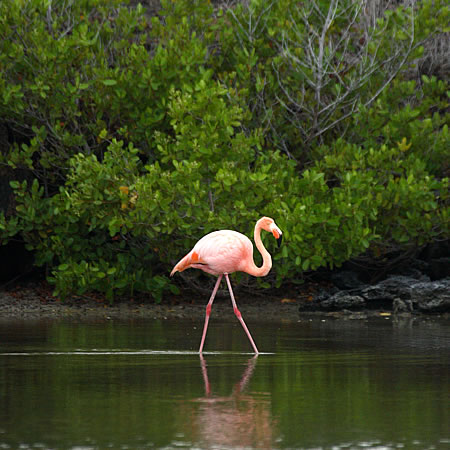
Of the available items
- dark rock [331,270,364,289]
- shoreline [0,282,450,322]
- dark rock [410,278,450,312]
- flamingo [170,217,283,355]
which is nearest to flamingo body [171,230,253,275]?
flamingo [170,217,283,355]

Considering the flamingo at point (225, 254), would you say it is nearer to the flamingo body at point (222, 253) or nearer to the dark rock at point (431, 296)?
the flamingo body at point (222, 253)

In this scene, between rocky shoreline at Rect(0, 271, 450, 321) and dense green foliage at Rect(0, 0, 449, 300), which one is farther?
dense green foliage at Rect(0, 0, 449, 300)

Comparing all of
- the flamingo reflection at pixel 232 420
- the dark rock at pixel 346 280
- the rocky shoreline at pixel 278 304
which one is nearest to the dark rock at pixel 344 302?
the rocky shoreline at pixel 278 304

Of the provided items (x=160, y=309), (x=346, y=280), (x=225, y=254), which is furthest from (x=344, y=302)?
(x=225, y=254)

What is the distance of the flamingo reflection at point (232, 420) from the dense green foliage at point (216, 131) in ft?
28.5

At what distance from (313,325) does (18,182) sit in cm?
633

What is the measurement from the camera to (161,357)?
37.0ft

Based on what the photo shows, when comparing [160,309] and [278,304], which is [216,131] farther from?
[278,304]

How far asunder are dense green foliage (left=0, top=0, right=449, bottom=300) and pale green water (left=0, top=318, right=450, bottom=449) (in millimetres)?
3642

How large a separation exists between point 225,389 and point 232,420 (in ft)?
5.08

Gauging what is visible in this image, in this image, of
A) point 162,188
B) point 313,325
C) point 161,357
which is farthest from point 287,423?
point 162,188

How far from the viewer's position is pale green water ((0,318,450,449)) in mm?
6836

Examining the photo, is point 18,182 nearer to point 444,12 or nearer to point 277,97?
point 277,97

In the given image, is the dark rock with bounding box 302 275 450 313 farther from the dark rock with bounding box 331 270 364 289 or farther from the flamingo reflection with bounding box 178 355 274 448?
the flamingo reflection with bounding box 178 355 274 448
